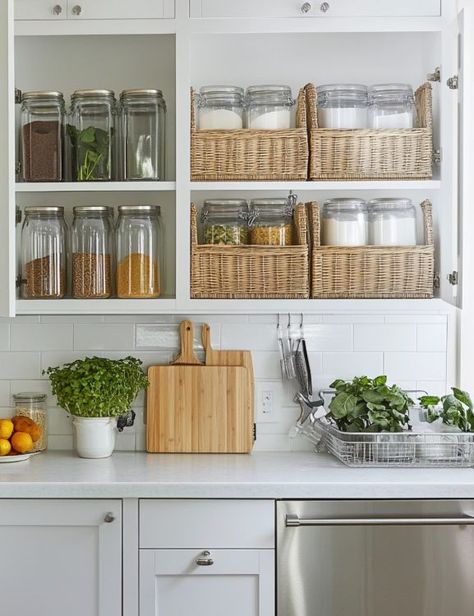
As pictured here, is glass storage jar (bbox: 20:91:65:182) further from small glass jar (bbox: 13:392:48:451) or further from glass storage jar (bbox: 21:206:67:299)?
small glass jar (bbox: 13:392:48:451)

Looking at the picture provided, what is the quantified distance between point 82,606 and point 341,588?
30.4 inches

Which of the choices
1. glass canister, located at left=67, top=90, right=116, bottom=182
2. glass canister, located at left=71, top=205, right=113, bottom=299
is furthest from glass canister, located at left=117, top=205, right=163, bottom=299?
glass canister, located at left=67, top=90, right=116, bottom=182

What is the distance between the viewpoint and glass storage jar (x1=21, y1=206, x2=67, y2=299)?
9.83ft

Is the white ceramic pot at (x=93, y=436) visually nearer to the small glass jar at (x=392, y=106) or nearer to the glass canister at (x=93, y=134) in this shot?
the glass canister at (x=93, y=134)

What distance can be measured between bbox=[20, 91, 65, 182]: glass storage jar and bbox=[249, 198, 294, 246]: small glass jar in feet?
2.20

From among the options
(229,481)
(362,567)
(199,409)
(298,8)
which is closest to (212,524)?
(229,481)

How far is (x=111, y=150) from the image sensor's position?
3023 mm

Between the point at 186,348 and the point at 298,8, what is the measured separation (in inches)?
48.1

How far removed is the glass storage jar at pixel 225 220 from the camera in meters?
3.01

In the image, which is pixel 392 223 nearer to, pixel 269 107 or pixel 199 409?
pixel 269 107

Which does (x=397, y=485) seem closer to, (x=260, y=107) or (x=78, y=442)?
(x=78, y=442)

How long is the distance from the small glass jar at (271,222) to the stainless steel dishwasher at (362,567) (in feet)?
2.90

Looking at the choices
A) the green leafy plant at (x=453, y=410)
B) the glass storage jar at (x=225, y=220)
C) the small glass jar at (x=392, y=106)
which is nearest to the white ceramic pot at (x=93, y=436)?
the glass storage jar at (x=225, y=220)

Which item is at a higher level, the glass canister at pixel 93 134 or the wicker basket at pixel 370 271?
the glass canister at pixel 93 134
